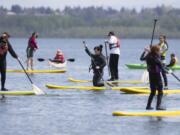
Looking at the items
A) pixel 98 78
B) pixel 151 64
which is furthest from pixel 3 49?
pixel 151 64

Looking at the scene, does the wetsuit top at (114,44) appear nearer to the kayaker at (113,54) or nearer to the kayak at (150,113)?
the kayaker at (113,54)

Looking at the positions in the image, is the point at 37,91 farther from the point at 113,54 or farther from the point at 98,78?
the point at 113,54

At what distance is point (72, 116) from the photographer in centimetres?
2303

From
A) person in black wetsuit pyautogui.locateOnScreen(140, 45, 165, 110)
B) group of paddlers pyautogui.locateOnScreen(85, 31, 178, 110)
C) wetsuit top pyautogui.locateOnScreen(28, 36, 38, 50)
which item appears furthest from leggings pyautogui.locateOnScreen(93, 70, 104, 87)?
wetsuit top pyautogui.locateOnScreen(28, 36, 38, 50)

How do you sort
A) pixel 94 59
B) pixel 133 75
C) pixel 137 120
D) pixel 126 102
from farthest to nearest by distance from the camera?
pixel 133 75 → pixel 94 59 → pixel 126 102 → pixel 137 120

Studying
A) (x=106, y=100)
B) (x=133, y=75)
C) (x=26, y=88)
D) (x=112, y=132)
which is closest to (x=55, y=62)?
(x=133, y=75)

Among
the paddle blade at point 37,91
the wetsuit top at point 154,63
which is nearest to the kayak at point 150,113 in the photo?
the wetsuit top at point 154,63

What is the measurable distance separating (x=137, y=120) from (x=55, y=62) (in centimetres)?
2133

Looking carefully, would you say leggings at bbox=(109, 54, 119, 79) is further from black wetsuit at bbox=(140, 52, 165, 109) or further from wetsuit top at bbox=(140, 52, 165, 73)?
wetsuit top at bbox=(140, 52, 165, 73)

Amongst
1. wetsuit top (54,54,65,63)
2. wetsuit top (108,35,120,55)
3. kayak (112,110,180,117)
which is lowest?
wetsuit top (54,54,65,63)

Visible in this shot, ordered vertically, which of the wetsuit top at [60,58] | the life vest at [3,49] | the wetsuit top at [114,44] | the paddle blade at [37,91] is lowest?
the wetsuit top at [60,58]

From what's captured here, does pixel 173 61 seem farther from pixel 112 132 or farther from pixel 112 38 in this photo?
pixel 112 132

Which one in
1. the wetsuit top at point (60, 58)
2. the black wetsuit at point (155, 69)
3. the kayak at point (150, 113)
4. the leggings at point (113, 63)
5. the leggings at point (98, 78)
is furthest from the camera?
the wetsuit top at point (60, 58)

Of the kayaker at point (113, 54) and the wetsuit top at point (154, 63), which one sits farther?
the kayaker at point (113, 54)
